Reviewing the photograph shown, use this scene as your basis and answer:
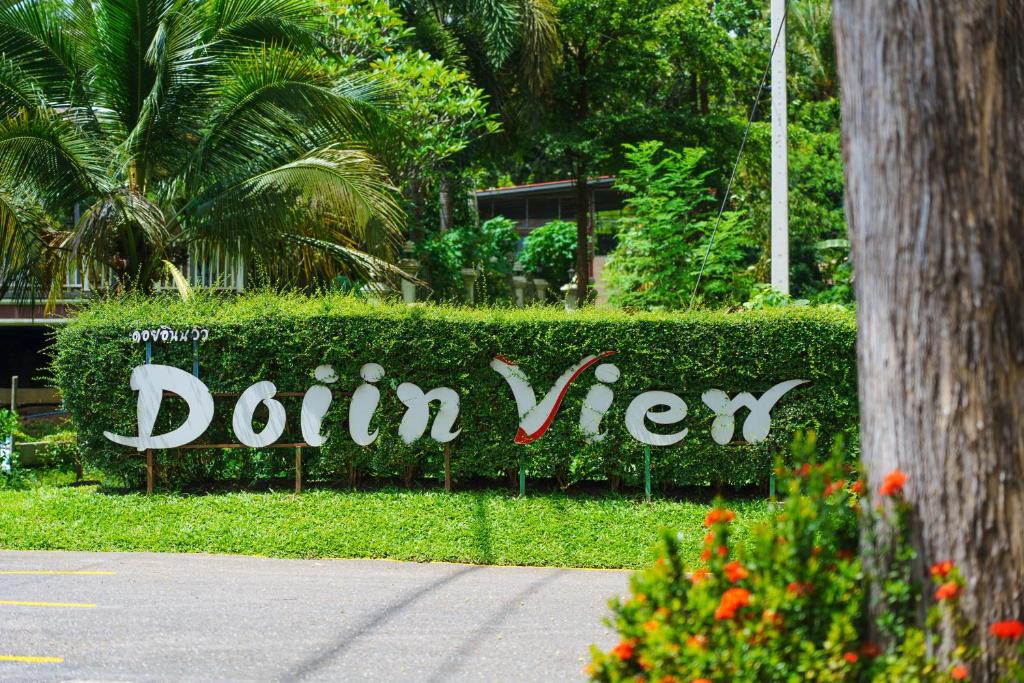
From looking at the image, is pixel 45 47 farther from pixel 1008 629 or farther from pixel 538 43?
pixel 1008 629

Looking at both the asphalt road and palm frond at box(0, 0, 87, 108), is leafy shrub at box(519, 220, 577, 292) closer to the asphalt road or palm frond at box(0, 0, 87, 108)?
palm frond at box(0, 0, 87, 108)

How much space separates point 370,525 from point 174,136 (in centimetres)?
642

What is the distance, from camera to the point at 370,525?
1066 cm

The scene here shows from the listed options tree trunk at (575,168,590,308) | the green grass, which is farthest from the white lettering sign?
tree trunk at (575,168,590,308)

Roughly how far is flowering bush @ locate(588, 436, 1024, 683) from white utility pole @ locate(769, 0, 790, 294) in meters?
9.78

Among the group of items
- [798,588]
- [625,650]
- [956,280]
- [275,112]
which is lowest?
[625,650]

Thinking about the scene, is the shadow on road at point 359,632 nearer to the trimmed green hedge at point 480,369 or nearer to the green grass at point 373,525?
the green grass at point 373,525

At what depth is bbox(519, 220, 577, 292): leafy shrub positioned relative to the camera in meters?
27.8

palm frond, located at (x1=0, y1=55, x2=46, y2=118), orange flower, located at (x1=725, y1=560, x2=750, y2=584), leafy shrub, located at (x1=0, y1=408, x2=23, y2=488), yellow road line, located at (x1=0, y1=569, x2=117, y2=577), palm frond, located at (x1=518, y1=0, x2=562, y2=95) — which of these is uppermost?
palm frond, located at (x1=518, y1=0, x2=562, y2=95)

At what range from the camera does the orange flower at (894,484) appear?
3525 mm

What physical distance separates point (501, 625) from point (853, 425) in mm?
5850

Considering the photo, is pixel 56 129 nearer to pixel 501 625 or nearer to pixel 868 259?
pixel 501 625

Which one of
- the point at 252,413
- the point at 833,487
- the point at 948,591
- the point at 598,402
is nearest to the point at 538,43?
the point at 598,402

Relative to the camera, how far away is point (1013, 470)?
3.52 metres
